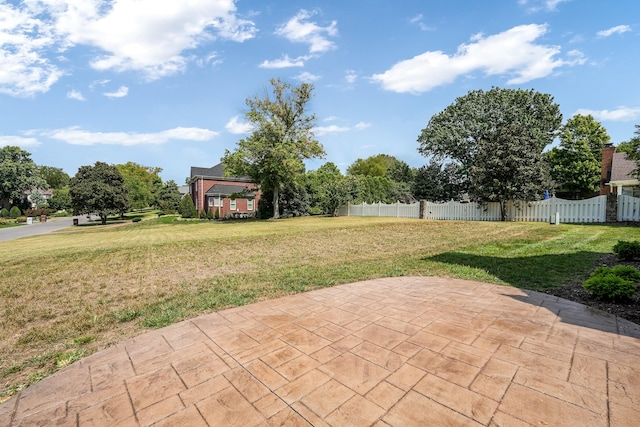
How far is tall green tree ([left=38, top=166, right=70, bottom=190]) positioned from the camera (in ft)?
221

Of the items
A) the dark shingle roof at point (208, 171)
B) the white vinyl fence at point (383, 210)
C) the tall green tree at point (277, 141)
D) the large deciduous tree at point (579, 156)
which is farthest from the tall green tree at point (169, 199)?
the large deciduous tree at point (579, 156)

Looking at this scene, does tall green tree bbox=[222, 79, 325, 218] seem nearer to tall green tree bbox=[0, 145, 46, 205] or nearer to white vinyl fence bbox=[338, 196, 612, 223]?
white vinyl fence bbox=[338, 196, 612, 223]

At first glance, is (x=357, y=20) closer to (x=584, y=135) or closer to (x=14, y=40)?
(x=14, y=40)

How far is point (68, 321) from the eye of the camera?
140 inches

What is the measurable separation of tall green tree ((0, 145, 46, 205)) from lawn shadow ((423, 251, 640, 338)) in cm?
5401

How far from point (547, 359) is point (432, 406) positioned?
1170mm

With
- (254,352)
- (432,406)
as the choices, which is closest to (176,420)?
(254,352)

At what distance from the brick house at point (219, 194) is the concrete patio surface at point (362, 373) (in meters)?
30.2

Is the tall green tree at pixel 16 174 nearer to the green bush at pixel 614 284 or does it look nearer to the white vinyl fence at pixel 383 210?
the white vinyl fence at pixel 383 210

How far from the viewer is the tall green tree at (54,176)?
6736 cm

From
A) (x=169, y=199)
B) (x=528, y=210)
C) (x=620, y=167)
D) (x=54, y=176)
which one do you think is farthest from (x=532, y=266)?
(x=54, y=176)

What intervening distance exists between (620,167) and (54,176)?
3743 inches

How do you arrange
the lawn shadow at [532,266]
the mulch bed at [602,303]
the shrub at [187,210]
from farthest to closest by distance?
the shrub at [187,210], the lawn shadow at [532,266], the mulch bed at [602,303]

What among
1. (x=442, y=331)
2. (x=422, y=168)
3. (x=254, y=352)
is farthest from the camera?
(x=422, y=168)
